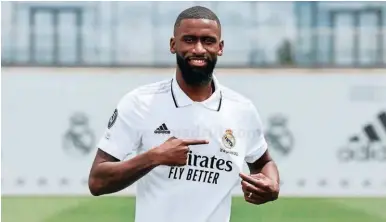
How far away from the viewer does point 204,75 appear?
2.74 m

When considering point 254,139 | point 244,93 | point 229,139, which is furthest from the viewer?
point 244,93

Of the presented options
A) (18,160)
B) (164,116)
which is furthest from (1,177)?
(164,116)

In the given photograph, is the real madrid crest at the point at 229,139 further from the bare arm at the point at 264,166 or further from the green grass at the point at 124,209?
the green grass at the point at 124,209

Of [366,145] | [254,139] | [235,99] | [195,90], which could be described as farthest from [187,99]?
[366,145]

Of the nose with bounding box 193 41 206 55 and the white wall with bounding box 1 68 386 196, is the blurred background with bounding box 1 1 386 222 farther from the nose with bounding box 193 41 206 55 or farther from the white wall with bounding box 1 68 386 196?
the nose with bounding box 193 41 206 55

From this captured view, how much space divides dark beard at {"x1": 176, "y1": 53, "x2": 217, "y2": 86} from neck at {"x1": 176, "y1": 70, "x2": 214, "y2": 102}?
0.10 feet

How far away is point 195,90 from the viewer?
2.86 m

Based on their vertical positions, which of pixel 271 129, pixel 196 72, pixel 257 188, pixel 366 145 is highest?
pixel 196 72

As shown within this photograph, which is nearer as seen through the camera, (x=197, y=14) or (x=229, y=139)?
(x=197, y=14)

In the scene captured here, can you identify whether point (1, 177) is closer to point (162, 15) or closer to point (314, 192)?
point (162, 15)

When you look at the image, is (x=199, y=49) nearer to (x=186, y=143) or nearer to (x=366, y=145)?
(x=186, y=143)

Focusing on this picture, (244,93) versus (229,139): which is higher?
(229,139)

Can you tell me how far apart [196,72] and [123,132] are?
282mm

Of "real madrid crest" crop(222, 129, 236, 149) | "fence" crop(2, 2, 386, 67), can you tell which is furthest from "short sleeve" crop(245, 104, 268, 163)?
"fence" crop(2, 2, 386, 67)
